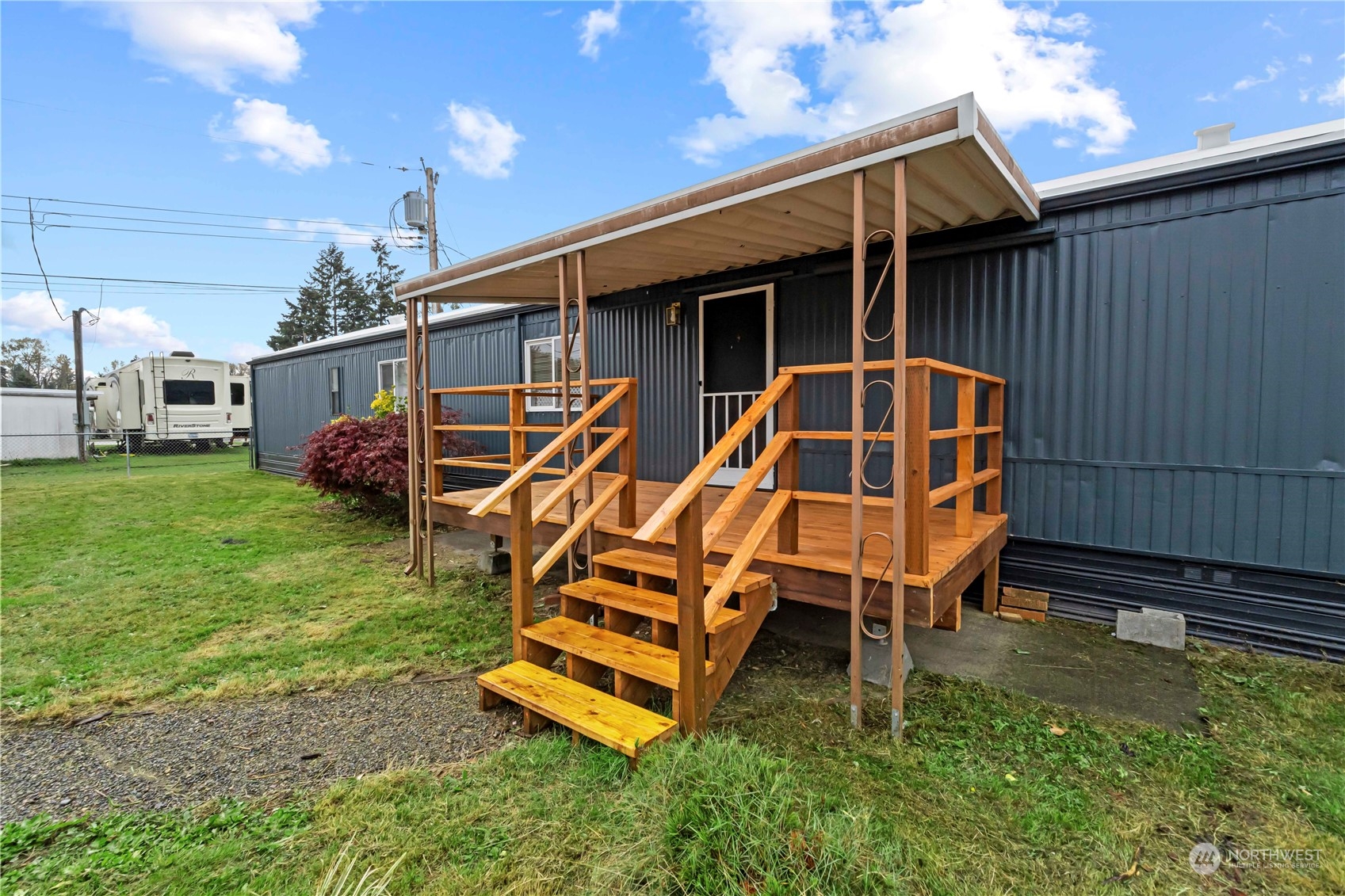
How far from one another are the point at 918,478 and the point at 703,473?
3.33 ft

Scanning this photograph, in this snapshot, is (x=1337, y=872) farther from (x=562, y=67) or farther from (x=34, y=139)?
(x=34, y=139)

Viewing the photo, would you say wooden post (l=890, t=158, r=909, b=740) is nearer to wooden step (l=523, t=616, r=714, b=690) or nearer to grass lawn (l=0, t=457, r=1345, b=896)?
grass lawn (l=0, t=457, r=1345, b=896)

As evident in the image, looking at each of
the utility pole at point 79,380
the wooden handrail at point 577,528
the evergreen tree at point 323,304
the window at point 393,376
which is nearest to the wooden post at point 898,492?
the wooden handrail at point 577,528

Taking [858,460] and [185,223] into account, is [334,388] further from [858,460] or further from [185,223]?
[185,223]

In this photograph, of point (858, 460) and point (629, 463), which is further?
point (629, 463)

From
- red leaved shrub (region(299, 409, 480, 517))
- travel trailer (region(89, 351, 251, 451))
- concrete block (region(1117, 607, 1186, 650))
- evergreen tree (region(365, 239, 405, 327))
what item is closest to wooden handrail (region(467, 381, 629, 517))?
concrete block (region(1117, 607, 1186, 650))

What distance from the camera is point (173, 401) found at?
17766 mm

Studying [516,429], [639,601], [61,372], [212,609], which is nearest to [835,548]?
[639,601]

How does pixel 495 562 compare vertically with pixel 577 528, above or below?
below

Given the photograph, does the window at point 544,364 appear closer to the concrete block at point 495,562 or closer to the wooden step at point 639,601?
the concrete block at point 495,562

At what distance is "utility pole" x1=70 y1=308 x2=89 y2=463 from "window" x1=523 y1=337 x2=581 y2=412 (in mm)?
15094

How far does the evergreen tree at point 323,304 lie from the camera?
39.3 metres

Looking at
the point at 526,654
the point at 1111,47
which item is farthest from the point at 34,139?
the point at 1111,47

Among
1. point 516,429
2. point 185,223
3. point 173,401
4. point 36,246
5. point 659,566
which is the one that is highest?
point 185,223
